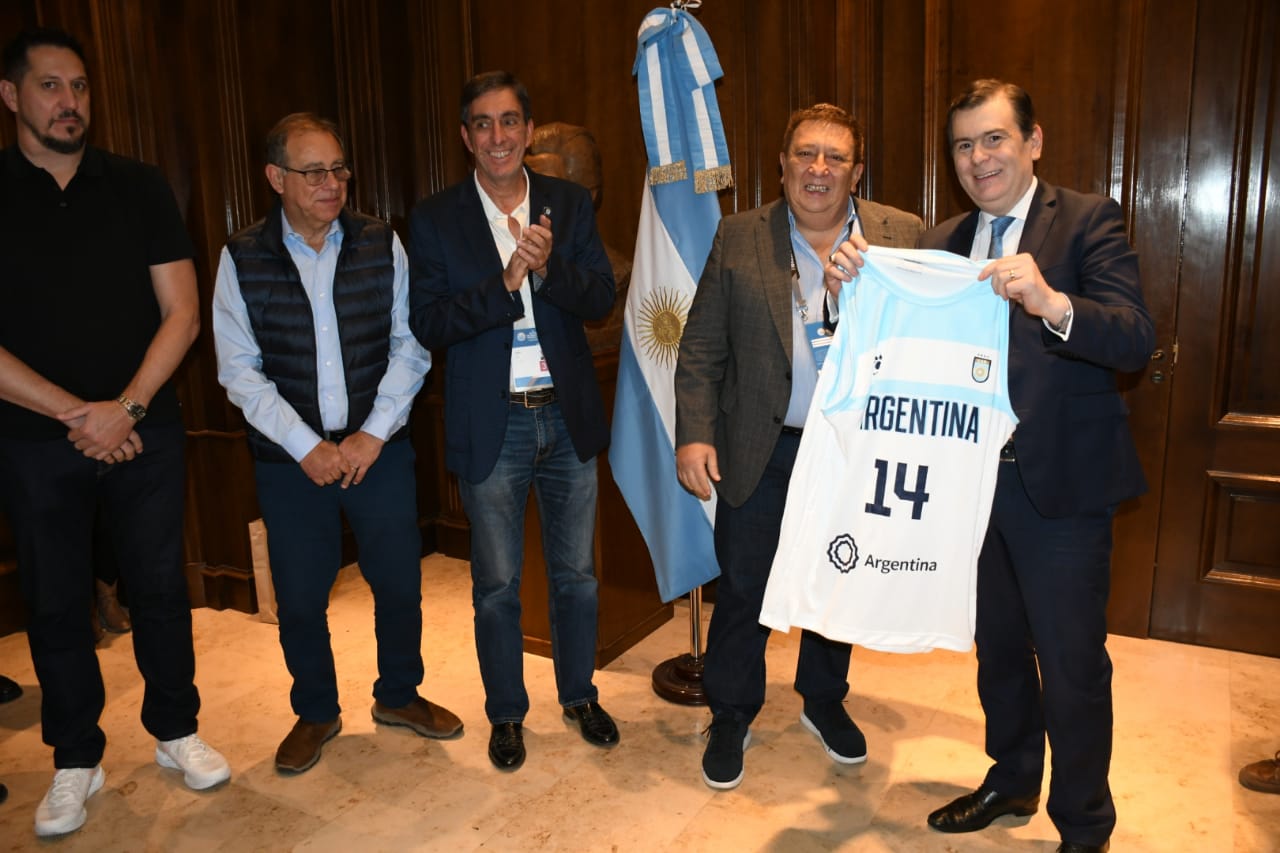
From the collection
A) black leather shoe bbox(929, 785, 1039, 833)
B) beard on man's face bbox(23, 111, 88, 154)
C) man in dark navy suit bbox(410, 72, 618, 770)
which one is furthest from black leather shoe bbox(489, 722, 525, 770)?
beard on man's face bbox(23, 111, 88, 154)

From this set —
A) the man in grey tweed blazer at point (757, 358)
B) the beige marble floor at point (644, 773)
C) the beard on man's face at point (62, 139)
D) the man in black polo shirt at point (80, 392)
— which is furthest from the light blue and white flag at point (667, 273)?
the beard on man's face at point (62, 139)

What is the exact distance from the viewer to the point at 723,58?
3.62 meters

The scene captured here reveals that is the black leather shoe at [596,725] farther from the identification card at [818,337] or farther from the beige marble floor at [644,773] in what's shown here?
the identification card at [818,337]

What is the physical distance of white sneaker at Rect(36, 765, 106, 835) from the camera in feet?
7.99

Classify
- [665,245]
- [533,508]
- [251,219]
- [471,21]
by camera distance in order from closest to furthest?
[665,245], [533,508], [251,219], [471,21]

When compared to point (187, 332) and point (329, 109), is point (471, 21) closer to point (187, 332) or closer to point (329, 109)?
point (329, 109)

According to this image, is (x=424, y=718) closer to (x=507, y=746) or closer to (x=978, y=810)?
(x=507, y=746)

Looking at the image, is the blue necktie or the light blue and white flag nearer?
the blue necktie

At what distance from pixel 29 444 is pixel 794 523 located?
1.89 metres

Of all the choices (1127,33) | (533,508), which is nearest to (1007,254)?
(1127,33)

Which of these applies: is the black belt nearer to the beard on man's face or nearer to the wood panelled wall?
the beard on man's face

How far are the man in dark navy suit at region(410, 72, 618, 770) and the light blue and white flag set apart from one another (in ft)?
1.16

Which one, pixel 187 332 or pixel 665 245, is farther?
pixel 665 245

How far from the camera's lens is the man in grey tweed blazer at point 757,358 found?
7.68 feet
